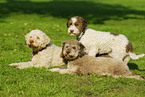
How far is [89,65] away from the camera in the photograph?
7.20m

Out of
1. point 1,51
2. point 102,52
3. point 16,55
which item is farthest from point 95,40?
point 1,51

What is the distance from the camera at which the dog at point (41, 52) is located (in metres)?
7.68

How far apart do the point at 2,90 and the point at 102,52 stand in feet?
14.0

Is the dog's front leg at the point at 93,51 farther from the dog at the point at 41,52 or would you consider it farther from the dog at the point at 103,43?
the dog at the point at 41,52

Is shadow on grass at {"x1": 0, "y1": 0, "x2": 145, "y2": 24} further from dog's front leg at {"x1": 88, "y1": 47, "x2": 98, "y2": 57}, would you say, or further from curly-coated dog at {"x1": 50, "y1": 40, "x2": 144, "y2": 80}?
curly-coated dog at {"x1": 50, "y1": 40, "x2": 144, "y2": 80}

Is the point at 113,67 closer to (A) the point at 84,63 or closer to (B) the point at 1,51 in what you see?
(A) the point at 84,63

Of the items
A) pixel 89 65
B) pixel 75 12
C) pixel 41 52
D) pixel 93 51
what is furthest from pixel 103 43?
pixel 75 12

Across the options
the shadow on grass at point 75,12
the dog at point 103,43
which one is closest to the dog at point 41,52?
the dog at point 103,43

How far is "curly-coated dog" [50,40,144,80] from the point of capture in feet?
23.3

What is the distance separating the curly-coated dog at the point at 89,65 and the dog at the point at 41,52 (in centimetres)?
98

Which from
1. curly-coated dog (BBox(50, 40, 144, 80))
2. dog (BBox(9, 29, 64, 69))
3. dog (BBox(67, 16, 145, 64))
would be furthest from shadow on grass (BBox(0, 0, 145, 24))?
curly-coated dog (BBox(50, 40, 144, 80))

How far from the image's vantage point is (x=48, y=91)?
5.80 metres

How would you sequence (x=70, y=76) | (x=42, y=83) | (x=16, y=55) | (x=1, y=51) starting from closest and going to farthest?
(x=42, y=83) → (x=70, y=76) → (x=16, y=55) → (x=1, y=51)

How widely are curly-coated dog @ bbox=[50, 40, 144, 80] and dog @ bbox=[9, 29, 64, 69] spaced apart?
983mm
